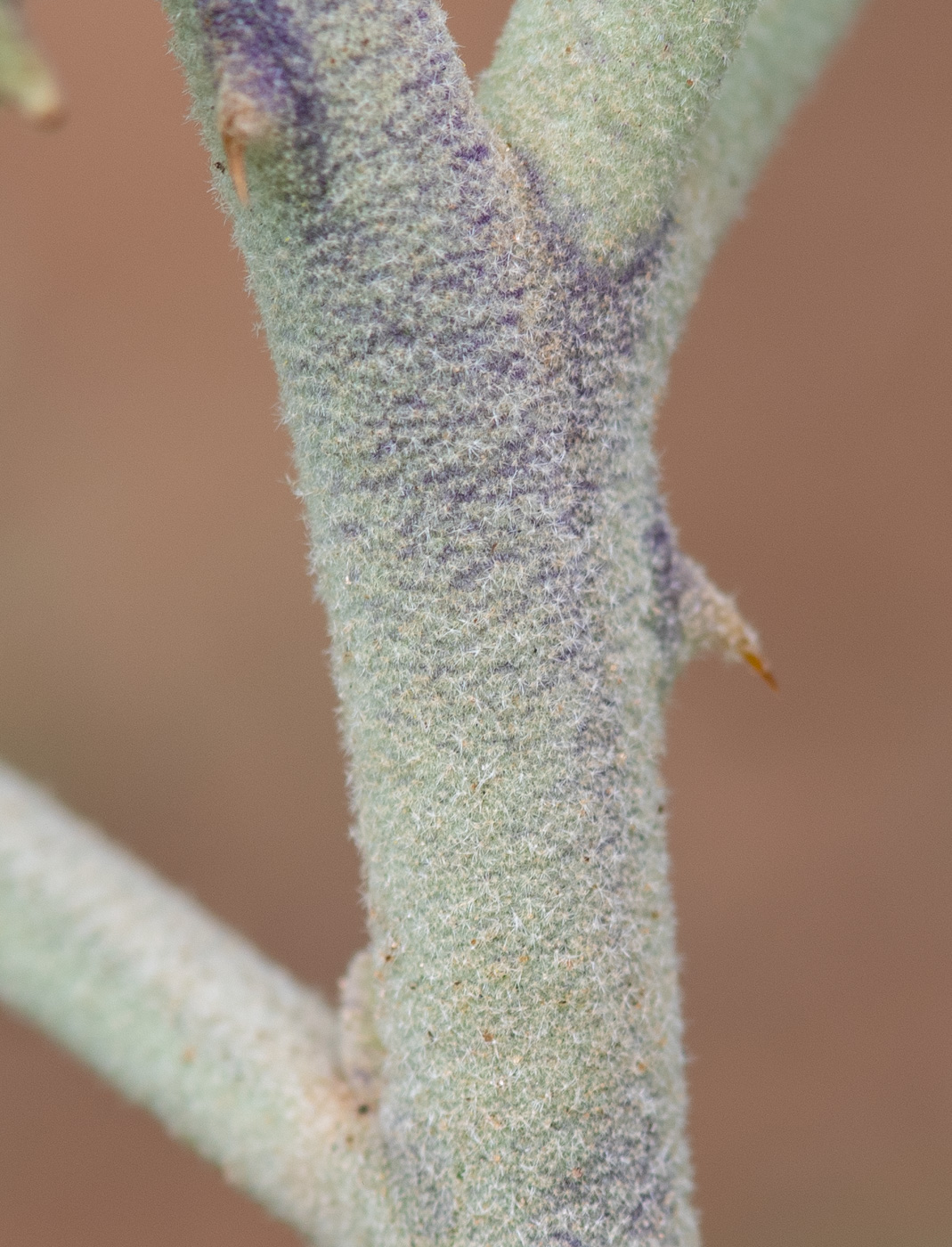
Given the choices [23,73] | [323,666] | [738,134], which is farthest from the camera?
[323,666]

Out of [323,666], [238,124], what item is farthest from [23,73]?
[323,666]

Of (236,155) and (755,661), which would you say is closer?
(236,155)

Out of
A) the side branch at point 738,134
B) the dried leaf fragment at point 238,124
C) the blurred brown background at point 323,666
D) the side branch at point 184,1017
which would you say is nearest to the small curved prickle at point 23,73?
the dried leaf fragment at point 238,124

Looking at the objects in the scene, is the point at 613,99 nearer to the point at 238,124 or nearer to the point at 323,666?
the point at 238,124

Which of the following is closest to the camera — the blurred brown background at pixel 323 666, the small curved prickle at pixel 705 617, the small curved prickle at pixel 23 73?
the small curved prickle at pixel 23 73

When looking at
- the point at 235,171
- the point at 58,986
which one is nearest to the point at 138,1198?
the point at 58,986

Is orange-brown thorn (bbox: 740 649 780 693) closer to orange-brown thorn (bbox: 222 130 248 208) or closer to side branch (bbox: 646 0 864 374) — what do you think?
side branch (bbox: 646 0 864 374)

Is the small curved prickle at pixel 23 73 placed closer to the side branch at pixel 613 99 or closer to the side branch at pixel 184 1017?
the side branch at pixel 613 99

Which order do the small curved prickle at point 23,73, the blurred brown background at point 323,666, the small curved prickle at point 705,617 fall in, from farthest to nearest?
1. the blurred brown background at point 323,666
2. the small curved prickle at point 705,617
3. the small curved prickle at point 23,73

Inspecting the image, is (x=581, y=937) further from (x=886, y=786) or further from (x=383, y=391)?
(x=886, y=786)
